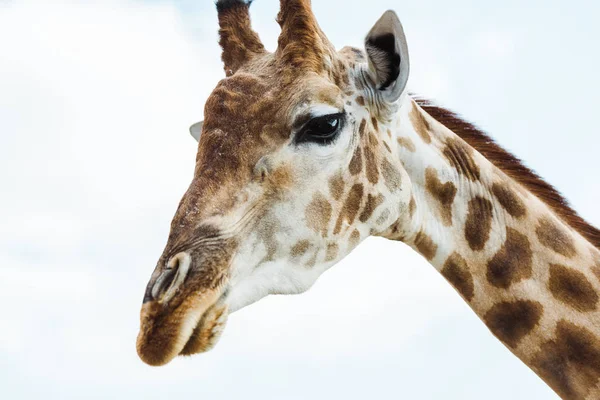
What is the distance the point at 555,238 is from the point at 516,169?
752mm

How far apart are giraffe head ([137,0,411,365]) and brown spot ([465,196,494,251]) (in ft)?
1.93

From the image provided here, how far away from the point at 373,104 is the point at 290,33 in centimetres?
73

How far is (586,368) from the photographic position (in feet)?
14.7

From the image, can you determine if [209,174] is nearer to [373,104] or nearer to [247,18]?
[373,104]

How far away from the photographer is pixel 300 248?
410 centimetres

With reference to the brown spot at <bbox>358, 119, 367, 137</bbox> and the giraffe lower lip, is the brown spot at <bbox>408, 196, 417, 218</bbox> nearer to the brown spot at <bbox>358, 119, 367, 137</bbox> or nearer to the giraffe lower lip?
the brown spot at <bbox>358, 119, 367, 137</bbox>

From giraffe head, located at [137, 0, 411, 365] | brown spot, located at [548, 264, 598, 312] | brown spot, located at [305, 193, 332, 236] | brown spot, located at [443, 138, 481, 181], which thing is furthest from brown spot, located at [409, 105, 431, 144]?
brown spot, located at [548, 264, 598, 312]

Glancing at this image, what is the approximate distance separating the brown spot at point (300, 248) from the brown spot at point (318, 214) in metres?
0.10

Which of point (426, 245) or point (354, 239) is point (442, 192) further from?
point (354, 239)

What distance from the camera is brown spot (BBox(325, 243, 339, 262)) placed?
4.23m

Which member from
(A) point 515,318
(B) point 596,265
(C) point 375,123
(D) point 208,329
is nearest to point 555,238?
(B) point 596,265

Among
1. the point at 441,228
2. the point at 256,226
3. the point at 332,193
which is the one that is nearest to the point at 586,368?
the point at 441,228

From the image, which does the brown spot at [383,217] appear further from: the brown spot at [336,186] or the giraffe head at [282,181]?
the brown spot at [336,186]

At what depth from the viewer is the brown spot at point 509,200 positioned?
16.2 ft
